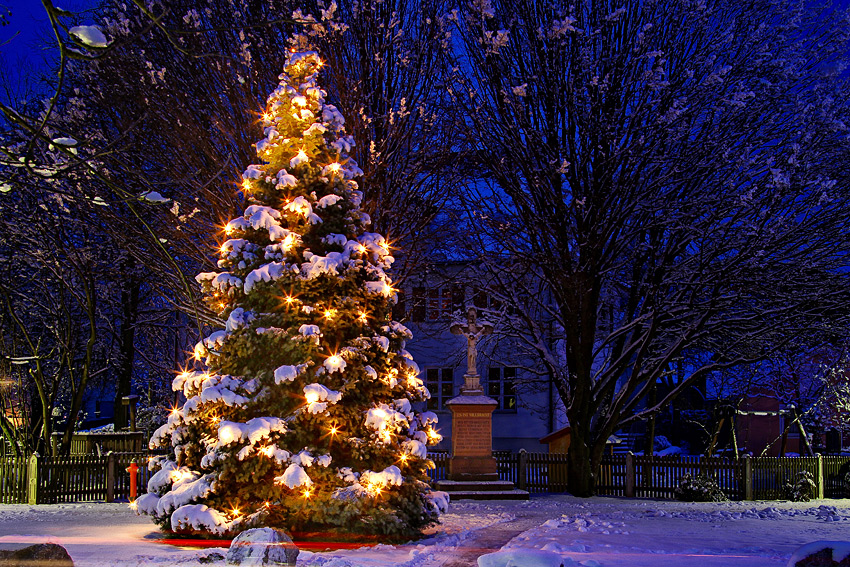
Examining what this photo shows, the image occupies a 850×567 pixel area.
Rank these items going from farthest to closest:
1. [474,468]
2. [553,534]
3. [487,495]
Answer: [474,468] < [487,495] < [553,534]

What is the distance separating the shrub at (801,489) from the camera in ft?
63.7

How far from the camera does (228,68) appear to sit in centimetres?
1667

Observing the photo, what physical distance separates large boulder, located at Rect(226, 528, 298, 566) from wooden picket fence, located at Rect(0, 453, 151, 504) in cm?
1195

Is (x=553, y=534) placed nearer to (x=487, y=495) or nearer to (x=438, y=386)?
(x=487, y=495)

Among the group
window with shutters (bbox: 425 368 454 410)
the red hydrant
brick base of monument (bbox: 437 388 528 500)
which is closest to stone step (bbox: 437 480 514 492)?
brick base of monument (bbox: 437 388 528 500)

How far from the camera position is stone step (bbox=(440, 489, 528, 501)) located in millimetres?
18844

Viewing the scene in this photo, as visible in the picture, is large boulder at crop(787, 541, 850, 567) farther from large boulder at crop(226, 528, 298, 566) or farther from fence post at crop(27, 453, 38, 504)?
fence post at crop(27, 453, 38, 504)

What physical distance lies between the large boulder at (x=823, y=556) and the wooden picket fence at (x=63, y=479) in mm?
16551

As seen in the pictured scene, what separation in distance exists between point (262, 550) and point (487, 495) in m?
11.8

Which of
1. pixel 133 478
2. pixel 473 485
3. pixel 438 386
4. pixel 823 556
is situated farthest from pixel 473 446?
pixel 823 556

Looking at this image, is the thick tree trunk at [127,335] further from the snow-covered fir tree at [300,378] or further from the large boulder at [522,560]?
the large boulder at [522,560]

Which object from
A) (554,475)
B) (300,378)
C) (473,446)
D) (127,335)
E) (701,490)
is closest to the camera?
(300,378)

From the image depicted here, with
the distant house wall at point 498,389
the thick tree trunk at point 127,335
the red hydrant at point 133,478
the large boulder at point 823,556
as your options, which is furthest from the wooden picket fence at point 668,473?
the large boulder at point 823,556

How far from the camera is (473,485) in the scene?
19.1 m
